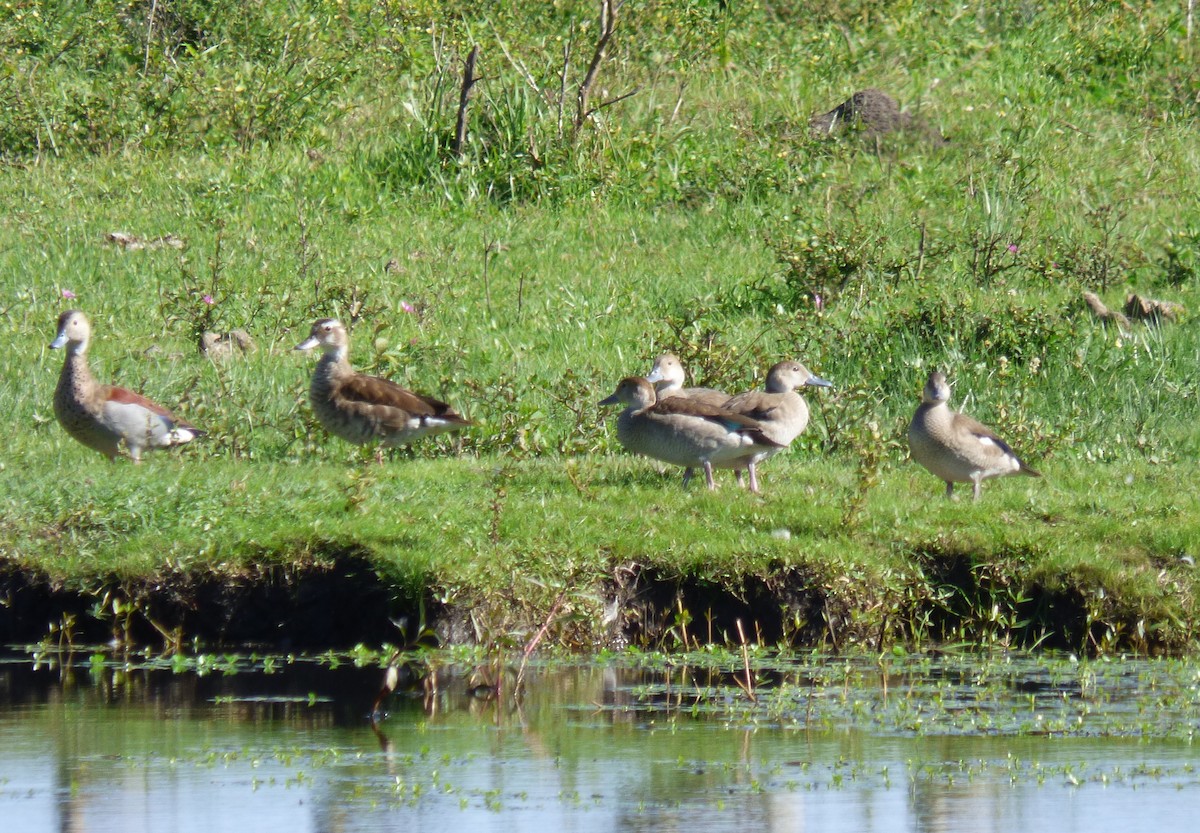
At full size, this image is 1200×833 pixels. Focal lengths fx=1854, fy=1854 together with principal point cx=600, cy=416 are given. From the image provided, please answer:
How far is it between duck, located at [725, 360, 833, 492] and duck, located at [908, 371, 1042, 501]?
0.71 metres

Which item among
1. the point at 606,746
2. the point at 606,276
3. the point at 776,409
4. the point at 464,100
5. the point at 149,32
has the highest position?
the point at 149,32

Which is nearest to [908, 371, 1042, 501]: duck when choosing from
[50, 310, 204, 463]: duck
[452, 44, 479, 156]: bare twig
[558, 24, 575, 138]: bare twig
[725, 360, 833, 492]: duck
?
[725, 360, 833, 492]: duck

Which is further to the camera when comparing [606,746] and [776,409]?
[776,409]

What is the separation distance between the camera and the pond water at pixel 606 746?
6164 millimetres

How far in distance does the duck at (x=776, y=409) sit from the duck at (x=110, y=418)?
3.35 meters

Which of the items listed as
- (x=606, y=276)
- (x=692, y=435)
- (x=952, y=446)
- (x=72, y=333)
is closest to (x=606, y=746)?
(x=692, y=435)

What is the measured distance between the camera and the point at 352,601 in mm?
9086

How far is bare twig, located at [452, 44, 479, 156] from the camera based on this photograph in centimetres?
1675

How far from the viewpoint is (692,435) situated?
10.2 meters

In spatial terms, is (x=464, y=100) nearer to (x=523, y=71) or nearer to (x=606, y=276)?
(x=523, y=71)

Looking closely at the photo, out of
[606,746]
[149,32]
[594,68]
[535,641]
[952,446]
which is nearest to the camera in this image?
[606,746]

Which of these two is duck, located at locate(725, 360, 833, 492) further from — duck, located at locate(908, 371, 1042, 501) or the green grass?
duck, located at locate(908, 371, 1042, 501)

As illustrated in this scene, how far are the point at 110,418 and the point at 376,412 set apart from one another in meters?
1.54

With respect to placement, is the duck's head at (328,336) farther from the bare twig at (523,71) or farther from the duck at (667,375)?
the bare twig at (523,71)
